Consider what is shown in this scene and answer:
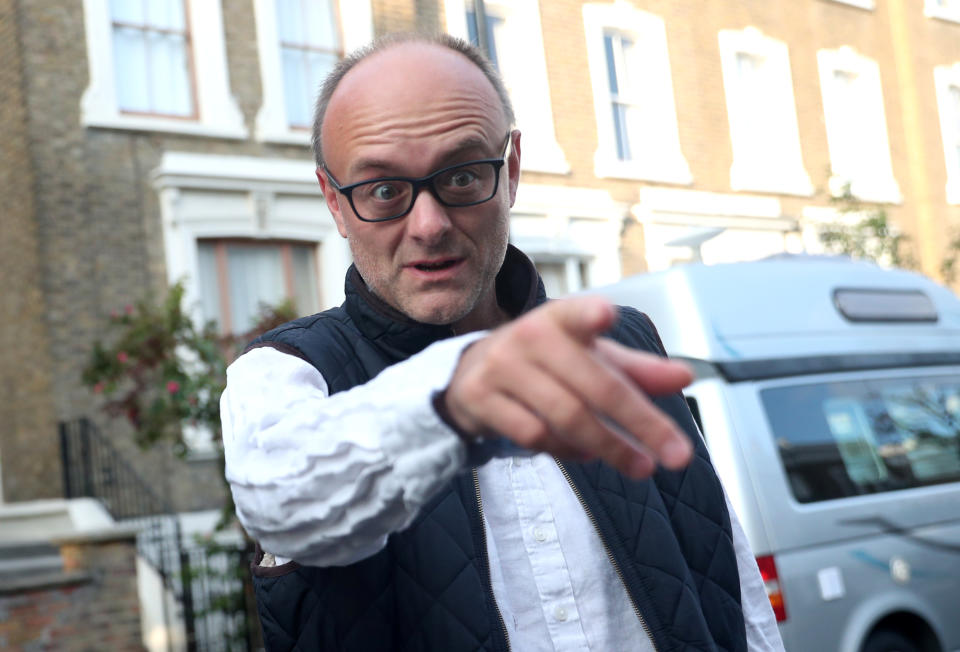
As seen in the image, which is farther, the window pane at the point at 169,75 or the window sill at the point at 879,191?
the window sill at the point at 879,191

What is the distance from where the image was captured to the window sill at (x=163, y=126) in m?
11.6

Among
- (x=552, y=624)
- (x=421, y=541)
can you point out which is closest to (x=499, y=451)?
(x=421, y=541)

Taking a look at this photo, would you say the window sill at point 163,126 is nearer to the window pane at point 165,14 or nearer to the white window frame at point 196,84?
the white window frame at point 196,84

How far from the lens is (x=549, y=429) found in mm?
Result: 927

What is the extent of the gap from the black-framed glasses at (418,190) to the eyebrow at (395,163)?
12 mm

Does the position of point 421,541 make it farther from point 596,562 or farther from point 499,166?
point 499,166

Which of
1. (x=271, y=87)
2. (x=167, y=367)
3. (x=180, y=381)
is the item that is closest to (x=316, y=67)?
(x=271, y=87)

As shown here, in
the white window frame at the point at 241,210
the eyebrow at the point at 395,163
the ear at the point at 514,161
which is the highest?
the white window frame at the point at 241,210

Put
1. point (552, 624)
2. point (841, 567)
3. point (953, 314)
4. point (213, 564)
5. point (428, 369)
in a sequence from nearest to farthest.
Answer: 1. point (428, 369)
2. point (552, 624)
3. point (841, 567)
4. point (953, 314)
5. point (213, 564)

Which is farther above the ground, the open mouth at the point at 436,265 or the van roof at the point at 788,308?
the van roof at the point at 788,308

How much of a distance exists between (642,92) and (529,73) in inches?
89.7

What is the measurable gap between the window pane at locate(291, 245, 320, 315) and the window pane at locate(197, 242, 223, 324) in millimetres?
960

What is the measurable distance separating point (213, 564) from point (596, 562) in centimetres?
939

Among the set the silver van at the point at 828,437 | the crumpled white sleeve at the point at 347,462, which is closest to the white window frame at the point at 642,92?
the silver van at the point at 828,437
